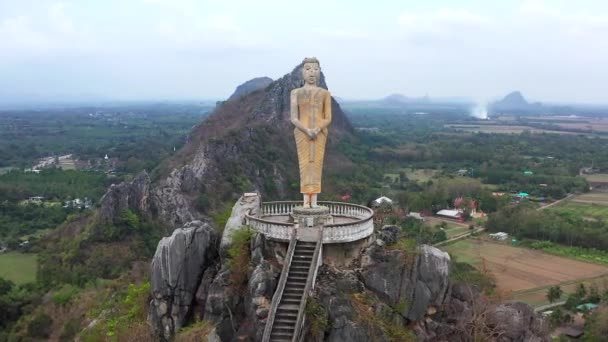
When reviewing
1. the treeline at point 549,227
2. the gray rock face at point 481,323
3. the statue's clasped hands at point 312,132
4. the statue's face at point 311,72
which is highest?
the statue's face at point 311,72

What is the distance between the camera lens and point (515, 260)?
6241 centimetres

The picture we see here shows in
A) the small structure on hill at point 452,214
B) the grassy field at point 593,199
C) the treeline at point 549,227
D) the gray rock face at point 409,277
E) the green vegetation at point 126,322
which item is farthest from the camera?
the grassy field at point 593,199

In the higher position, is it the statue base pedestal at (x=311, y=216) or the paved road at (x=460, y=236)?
the statue base pedestal at (x=311, y=216)

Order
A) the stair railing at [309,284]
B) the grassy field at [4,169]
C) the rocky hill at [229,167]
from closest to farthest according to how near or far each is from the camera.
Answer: the stair railing at [309,284] → the rocky hill at [229,167] → the grassy field at [4,169]

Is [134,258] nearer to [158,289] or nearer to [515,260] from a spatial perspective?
[158,289]

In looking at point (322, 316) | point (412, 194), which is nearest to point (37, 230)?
point (412, 194)

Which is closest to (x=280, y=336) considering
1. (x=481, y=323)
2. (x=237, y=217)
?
(x=237, y=217)

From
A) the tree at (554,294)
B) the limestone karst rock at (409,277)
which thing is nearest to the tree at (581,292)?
the tree at (554,294)

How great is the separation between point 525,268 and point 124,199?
128 feet

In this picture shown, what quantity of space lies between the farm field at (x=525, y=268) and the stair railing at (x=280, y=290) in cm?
3502

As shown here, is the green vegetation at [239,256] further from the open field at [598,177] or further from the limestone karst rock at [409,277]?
the open field at [598,177]

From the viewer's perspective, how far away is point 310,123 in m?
21.6

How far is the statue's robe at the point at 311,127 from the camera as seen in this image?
21406mm

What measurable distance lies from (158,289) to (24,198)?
74.6m
